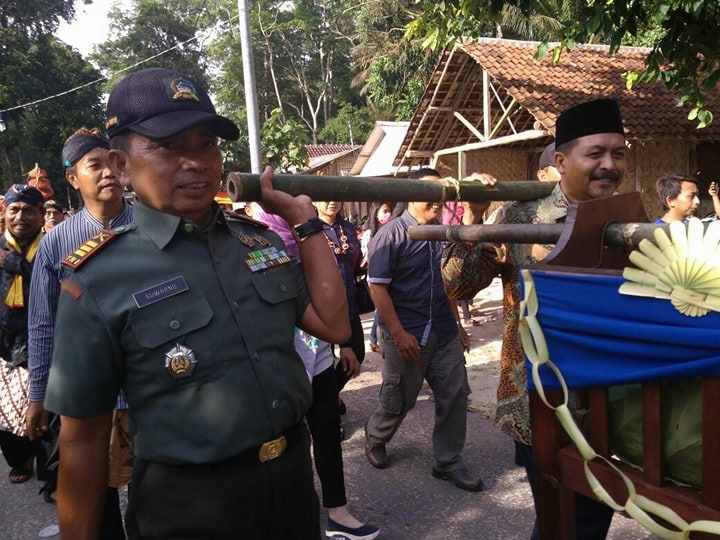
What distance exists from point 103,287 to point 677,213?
419cm

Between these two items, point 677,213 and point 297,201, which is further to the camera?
point 677,213

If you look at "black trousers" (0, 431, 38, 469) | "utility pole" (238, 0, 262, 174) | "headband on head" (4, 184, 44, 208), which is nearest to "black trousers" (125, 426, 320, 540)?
"headband on head" (4, 184, 44, 208)

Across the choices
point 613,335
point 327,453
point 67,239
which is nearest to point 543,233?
point 613,335

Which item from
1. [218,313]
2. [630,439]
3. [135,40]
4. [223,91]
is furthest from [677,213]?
[135,40]

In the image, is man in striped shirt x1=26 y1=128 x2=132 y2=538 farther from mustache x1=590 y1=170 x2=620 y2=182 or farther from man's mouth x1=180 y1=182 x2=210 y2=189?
mustache x1=590 y1=170 x2=620 y2=182

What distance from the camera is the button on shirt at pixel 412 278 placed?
12.5 ft

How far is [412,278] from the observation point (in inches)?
153

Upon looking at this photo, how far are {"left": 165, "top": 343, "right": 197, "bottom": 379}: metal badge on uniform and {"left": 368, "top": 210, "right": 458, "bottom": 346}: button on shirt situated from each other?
2413 mm

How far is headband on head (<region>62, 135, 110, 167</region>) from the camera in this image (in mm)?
2928

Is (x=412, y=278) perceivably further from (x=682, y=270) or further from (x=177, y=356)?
(x=682, y=270)

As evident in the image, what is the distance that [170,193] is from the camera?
62.2 inches

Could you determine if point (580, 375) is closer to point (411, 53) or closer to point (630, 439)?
point (630, 439)

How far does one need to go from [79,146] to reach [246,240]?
168 cm

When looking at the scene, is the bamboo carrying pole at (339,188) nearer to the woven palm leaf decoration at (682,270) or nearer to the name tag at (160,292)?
the name tag at (160,292)
